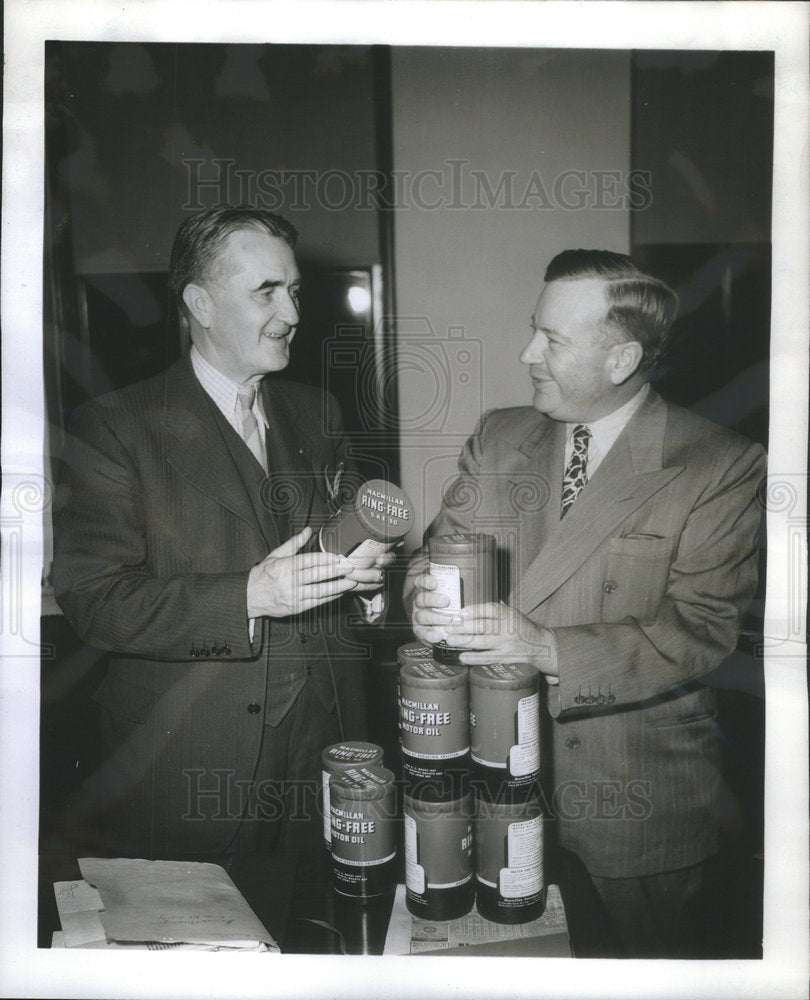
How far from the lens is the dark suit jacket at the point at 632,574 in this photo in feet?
4.03

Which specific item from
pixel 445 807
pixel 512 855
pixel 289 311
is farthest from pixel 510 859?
pixel 289 311

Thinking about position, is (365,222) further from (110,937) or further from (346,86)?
(110,937)

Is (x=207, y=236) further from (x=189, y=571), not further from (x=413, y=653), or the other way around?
(x=413, y=653)

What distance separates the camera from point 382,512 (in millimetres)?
1188

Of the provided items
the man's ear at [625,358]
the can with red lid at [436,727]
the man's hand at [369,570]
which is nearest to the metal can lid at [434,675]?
the can with red lid at [436,727]

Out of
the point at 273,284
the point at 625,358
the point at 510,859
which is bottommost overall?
the point at 510,859

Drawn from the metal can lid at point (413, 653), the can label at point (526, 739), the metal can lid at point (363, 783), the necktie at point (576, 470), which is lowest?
the metal can lid at point (363, 783)

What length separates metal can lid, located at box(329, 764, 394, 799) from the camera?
1152 mm

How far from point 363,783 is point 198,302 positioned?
2.37 feet

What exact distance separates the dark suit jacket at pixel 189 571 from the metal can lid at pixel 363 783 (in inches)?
4.8

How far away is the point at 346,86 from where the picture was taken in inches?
48.3

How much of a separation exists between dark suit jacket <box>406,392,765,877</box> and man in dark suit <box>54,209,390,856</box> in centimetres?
19

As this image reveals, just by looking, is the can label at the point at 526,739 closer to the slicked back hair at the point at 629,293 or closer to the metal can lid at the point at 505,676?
the metal can lid at the point at 505,676

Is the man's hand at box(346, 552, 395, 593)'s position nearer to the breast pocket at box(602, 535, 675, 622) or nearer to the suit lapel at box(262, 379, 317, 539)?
the suit lapel at box(262, 379, 317, 539)
